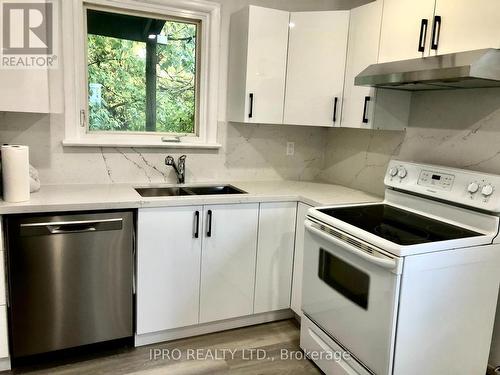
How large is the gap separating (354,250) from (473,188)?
674 millimetres

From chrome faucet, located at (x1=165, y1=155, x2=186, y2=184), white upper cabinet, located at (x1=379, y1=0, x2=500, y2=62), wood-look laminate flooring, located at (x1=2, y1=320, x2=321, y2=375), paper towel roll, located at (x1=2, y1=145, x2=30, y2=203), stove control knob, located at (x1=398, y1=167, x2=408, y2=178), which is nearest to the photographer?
white upper cabinet, located at (x1=379, y1=0, x2=500, y2=62)

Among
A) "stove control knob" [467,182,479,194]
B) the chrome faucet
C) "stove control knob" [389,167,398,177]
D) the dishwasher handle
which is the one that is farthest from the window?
"stove control knob" [467,182,479,194]

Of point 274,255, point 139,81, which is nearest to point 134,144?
point 139,81

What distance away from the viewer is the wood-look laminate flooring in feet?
7.07

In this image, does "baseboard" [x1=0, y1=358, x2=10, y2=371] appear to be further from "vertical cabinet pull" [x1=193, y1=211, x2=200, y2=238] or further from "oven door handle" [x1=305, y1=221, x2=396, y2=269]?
"oven door handle" [x1=305, y1=221, x2=396, y2=269]

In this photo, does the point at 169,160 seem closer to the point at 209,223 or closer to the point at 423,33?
the point at 209,223

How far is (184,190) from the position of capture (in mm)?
2732

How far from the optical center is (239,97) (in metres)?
2.72

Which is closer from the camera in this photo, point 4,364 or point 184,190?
point 4,364

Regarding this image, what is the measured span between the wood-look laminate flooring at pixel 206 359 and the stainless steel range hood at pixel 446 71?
1.65 m

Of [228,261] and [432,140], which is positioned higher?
[432,140]

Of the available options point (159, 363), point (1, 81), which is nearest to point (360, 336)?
point (159, 363)

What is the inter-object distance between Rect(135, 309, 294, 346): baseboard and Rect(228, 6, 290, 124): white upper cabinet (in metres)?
1.34

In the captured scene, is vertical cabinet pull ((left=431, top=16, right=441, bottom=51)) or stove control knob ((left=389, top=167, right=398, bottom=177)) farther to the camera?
stove control knob ((left=389, top=167, right=398, bottom=177))
